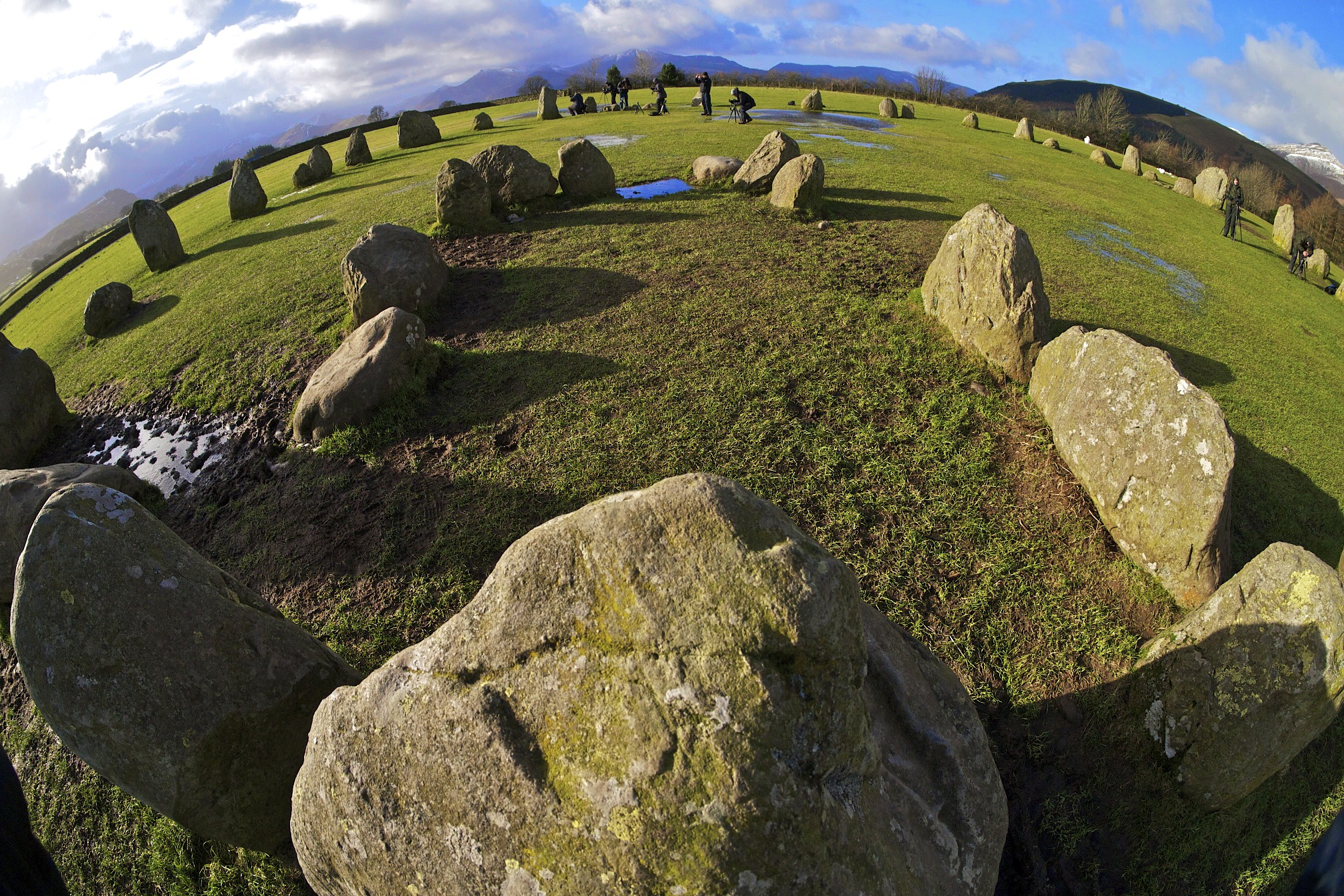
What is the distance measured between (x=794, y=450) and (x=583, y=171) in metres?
9.39

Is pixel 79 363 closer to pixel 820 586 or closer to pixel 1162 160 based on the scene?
pixel 820 586

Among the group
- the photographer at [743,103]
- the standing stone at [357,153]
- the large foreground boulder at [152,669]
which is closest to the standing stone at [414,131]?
the standing stone at [357,153]

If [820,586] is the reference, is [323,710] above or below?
below

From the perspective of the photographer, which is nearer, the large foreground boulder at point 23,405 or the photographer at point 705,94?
the large foreground boulder at point 23,405

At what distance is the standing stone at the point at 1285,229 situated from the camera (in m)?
18.8

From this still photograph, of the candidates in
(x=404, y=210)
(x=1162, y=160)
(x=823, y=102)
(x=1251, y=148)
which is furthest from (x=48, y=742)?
(x=1251, y=148)

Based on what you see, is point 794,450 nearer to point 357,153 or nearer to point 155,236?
point 155,236

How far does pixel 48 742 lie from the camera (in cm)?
543

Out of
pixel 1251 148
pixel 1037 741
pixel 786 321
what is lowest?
pixel 1251 148

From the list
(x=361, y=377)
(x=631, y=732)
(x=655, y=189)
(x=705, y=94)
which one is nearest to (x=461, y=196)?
(x=655, y=189)

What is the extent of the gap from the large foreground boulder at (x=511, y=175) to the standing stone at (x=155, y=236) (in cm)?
830

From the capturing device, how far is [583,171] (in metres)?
13.7

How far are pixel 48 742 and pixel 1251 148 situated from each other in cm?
13715

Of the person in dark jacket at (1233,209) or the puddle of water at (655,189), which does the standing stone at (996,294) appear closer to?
the puddle of water at (655,189)
